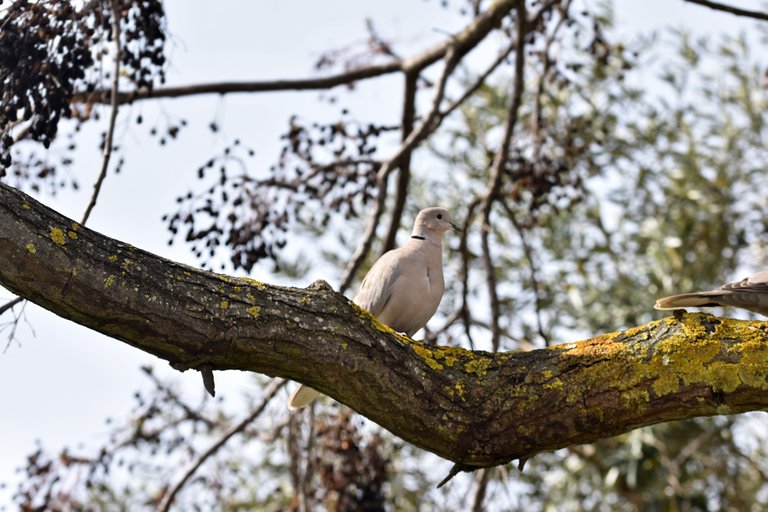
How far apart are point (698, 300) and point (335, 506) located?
2.45 m

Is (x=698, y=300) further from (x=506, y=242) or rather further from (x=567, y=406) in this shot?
(x=506, y=242)

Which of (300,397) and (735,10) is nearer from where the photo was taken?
(300,397)

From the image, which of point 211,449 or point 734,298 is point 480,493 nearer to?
point 211,449

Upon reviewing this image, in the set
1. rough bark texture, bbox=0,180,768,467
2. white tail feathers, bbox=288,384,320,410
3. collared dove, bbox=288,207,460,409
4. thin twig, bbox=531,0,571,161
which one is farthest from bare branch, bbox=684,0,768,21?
white tail feathers, bbox=288,384,320,410

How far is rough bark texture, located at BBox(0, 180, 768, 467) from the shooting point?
305cm

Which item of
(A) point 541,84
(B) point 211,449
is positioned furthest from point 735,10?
(B) point 211,449

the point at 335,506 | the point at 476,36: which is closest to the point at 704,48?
the point at 476,36

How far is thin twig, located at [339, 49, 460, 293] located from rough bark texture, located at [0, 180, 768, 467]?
1732 millimetres

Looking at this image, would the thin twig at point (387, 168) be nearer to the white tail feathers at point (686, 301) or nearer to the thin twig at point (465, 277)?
the thin twig at point (465, 277)

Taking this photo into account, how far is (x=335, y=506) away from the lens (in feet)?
18.3

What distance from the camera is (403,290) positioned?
4.71m

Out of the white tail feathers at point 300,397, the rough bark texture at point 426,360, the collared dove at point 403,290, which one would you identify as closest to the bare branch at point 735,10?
the collared dove at point 403,290

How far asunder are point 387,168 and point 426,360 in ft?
7.22

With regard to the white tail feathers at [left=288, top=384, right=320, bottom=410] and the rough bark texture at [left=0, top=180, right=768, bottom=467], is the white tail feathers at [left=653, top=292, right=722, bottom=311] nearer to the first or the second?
the rough bark texture at [left=0, top=180, right=768, bottom=467]
